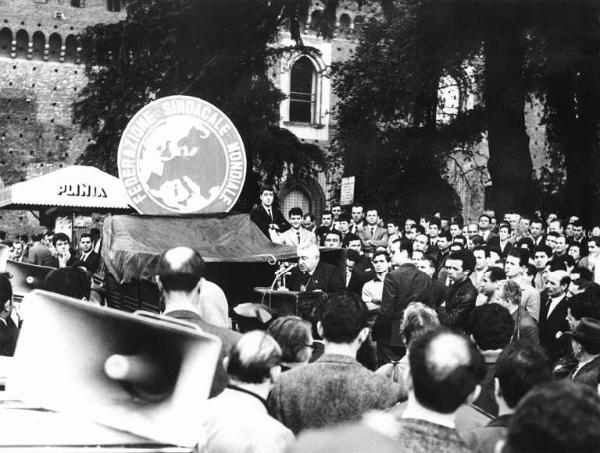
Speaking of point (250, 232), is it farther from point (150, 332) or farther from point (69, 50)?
point (69, 50)

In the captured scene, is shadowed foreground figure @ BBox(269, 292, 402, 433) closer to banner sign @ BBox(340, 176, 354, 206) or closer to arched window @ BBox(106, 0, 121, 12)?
banner sign @ BBox(340, 176, 354, 206)

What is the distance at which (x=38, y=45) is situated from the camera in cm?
3600

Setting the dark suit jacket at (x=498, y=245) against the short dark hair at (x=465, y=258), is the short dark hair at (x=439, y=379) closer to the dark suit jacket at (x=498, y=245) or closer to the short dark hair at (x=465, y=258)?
the short dark hair at (x=465, y=258)

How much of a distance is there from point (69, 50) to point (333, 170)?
36.9 ft

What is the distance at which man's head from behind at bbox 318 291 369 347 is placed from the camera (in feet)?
15.2

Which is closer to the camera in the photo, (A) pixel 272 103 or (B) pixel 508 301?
(B) pixel 508 301

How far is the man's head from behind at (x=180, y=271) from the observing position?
484 centimetres

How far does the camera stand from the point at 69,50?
36.4m

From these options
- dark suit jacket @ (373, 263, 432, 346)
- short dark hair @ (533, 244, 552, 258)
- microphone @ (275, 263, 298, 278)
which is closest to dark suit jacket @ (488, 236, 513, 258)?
short dark hair @ (533, 244, 552, 258)

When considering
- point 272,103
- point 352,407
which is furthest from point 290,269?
point 272,103

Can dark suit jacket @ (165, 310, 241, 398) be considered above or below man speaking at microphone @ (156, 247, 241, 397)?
below

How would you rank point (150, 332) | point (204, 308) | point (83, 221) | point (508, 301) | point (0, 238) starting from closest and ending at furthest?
point (150, 332), point (204, 308), point (508, 301), point (0, 238), point (83, 221)

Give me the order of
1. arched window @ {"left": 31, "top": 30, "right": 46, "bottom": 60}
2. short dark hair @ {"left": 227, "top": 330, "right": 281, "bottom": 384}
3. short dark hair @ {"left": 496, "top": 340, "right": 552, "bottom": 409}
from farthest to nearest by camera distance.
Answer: arched window @ {"left": 31, "top": 30, "right": 46, "bottom": 60} < short dark hair @ {"left": 496, "top": 340, "right": 552, "bottom": 409} < short dark hair @ {"left": 227, "top": 330, "right": 281, "bottom": 384}

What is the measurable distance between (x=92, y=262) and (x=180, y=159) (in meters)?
3.04
